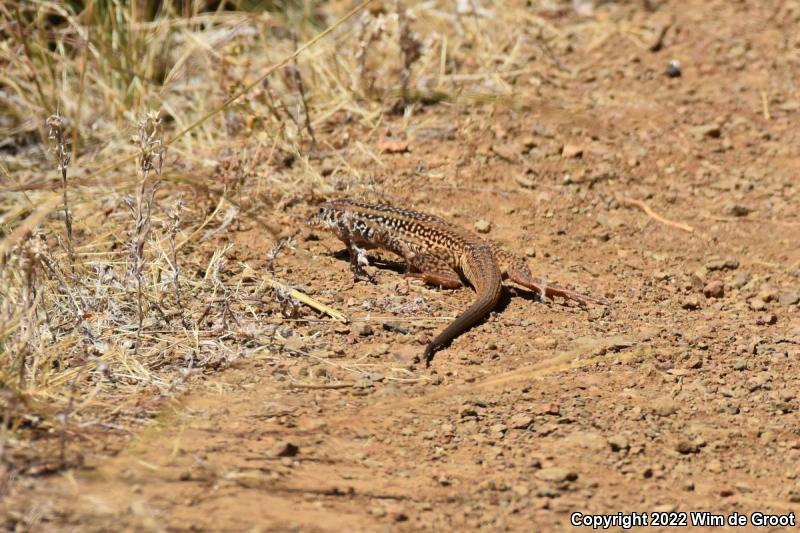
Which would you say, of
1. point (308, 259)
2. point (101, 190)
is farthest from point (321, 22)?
point (308, 259)

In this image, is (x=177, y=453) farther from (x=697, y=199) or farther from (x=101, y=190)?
(x=697, y=199)

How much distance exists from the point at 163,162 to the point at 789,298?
172 inches

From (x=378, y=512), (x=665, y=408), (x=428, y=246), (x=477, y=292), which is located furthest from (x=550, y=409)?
(x=428, y=246)

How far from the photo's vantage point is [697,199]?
7.75m

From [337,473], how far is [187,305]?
1.86 meters

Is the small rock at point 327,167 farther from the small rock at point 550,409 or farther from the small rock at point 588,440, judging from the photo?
the small rock at point 588,440

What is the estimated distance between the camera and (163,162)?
7578 millimetres

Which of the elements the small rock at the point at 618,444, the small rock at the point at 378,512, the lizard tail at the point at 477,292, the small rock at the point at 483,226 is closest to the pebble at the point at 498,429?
the small rock at the point at 618,444

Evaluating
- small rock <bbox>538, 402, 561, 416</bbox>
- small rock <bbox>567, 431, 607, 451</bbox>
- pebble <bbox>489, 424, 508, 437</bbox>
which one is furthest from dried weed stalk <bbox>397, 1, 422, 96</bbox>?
small rock <bbox>567, 431, 607, 451</bbox>

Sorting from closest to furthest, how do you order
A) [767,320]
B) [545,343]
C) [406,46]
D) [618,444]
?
1. [618,444]
2. [545,343]
3. [767,320]
4. [406,46]

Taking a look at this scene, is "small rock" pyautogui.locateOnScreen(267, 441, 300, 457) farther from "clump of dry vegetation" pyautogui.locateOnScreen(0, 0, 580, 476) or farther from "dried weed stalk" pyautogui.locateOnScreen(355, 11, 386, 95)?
"dried weed stalk" pyautogui.locateOnScreen(355, 11, 386, 95)

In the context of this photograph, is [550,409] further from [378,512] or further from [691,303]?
[691,303]

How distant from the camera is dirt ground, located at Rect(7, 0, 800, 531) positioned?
4270 millimetres

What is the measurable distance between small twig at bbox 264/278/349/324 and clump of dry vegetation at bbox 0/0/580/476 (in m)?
0.07
